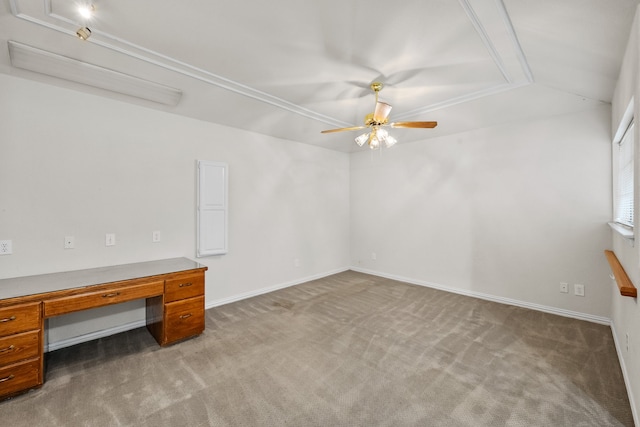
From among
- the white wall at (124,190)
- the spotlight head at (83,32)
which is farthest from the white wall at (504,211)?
the spotlight head at (83,32)

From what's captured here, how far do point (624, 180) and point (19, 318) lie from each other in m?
5.26

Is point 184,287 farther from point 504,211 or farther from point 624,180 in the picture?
point 624,180

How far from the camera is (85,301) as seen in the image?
2.22 metres

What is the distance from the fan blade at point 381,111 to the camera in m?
2.77

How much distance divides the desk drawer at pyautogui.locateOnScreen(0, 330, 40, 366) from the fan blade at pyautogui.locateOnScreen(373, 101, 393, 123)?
341 cm

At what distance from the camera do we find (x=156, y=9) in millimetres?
1876

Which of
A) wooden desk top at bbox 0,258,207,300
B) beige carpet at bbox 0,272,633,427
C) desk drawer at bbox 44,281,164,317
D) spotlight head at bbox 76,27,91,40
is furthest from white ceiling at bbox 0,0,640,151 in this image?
beige carpet at bbox 0,272,633,427

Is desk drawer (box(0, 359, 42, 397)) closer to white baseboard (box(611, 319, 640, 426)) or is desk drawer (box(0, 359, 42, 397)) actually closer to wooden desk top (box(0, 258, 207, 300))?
wooden desk top (box(0, 258, 207, 300))

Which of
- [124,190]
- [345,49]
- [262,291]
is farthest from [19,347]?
[345,49]

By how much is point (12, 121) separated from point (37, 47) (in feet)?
2.34

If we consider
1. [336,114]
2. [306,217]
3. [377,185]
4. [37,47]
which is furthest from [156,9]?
[377,185]

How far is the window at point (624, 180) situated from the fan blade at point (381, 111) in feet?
6.74

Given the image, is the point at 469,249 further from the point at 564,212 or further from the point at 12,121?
the point at 12,121

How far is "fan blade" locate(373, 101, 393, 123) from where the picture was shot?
277 centimetres
